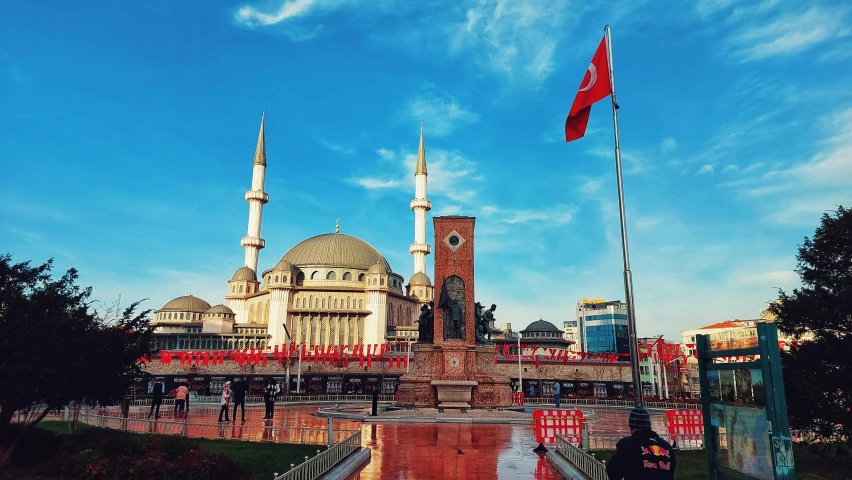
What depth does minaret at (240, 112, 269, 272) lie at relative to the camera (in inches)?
3167

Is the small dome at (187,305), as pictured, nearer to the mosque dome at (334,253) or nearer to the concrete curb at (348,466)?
the mosque dome at (334,253)

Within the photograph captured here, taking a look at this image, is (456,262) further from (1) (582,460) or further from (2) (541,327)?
(2) (541,327)

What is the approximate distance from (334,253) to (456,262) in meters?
60.5

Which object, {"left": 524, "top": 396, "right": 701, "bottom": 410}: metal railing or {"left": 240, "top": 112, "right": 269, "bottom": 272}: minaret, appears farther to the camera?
{"left": 240, "top": 112, "right": 269, "bottom": 272}: minaret

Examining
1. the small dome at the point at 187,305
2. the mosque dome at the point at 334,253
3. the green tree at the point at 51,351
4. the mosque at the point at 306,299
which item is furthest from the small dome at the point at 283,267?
the green tree at the point at 51,351

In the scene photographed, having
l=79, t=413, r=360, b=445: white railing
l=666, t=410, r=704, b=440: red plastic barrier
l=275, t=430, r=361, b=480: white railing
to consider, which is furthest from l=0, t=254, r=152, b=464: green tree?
l=666, t=410, r=704, b=440: red plastic barrier

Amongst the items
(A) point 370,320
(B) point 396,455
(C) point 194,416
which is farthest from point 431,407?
(A) point 370,320

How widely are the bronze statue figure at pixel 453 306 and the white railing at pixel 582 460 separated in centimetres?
1381

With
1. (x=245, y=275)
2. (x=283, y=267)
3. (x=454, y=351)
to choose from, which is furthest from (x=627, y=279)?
(x=245, y=275)

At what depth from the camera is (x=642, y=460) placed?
5676 mm

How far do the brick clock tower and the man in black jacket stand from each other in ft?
65.1

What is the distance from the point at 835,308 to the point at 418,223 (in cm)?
7304

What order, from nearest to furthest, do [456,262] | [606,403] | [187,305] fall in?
[456,262]
[606,403]
[187,305]

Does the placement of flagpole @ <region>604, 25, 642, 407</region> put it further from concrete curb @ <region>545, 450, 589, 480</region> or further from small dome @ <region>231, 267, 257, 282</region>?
small dome @ <region>231, 267, 257, 282</region>
